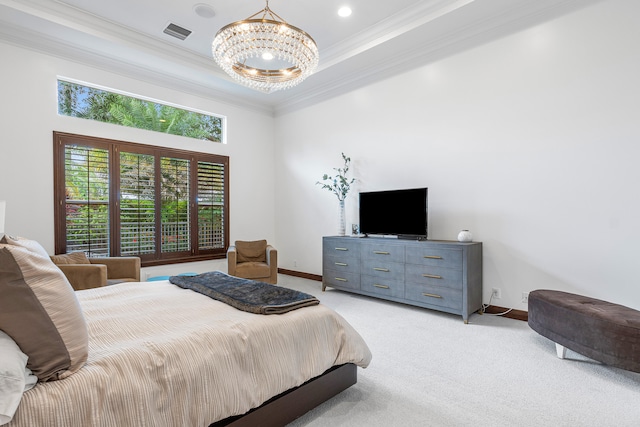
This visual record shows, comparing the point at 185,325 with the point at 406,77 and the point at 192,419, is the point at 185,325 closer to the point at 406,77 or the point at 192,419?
the point at 192,419

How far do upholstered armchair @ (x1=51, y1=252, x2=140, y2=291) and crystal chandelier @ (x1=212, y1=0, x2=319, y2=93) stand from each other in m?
2.51

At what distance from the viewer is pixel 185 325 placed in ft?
5.61

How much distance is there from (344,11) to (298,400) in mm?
3881

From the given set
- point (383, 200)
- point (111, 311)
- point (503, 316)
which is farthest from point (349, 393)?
point (383, 200)

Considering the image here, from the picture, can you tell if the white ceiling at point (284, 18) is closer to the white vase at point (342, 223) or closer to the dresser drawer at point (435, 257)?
the white vase at point (342, 223)

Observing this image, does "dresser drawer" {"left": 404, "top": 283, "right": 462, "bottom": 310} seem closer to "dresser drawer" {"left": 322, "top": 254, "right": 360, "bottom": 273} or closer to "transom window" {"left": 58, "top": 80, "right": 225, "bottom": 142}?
"dresser drawer" {"left": 322, "top": 254, "right": 360, "bottom": 273}

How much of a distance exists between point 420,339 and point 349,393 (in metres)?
1.20

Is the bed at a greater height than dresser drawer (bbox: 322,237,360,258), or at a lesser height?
lesser

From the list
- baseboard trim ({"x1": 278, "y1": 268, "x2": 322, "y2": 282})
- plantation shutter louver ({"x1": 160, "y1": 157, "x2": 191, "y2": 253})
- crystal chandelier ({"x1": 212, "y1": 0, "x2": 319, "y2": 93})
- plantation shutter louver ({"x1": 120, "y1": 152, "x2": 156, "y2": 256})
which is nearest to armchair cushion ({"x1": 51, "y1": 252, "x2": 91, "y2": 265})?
plantation shutter louver ({"x1": 120, "y1": 152, "x2": 156, "y2": 256})

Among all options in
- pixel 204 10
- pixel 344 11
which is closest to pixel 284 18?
pixel 344 11

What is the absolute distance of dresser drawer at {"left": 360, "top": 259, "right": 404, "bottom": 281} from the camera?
407 cm

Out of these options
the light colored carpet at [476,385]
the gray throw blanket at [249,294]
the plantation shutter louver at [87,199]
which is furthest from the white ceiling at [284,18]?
the light colored carpet at [476,385]

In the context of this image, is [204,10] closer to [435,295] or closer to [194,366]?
[194,366]

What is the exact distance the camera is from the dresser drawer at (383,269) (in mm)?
4066
